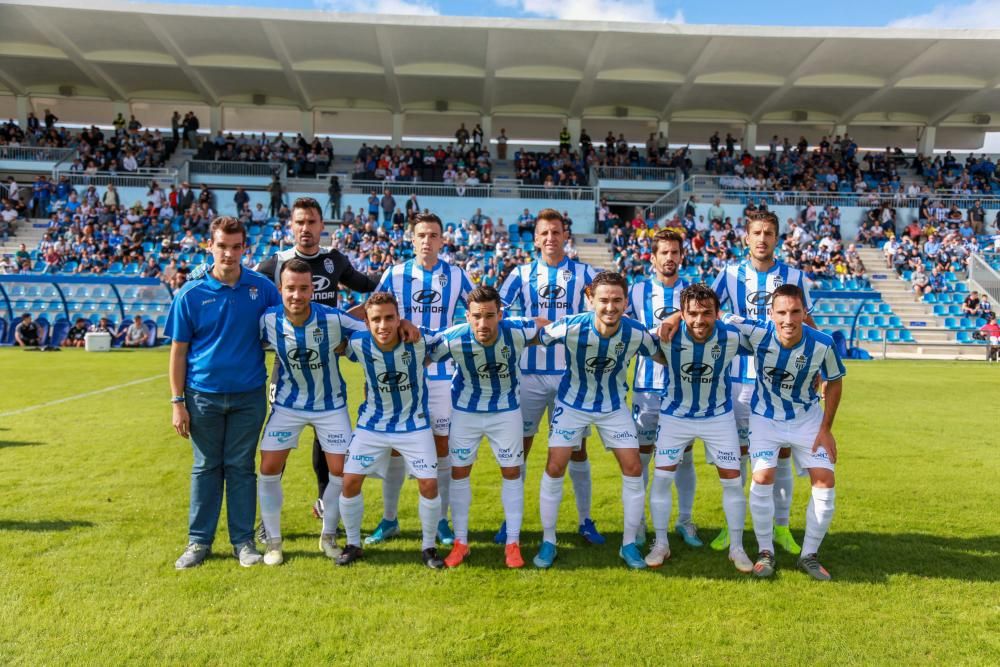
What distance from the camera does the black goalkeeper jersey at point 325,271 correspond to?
4742mm

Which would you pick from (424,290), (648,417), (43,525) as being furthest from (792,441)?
(43,525)

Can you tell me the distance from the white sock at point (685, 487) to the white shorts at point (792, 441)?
525 millimetres

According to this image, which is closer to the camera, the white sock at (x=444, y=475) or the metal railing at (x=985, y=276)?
the white sock at (x=444, y=475)

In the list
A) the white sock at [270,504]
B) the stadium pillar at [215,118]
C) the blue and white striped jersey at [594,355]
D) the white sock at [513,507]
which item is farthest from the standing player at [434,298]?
the stadium pillar at [215,118]

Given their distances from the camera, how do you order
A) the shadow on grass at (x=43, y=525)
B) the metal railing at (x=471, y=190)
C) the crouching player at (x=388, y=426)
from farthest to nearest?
the metal railing at (x=471, y=190) < the shadow on grass at (x=43, y=525) < the crouching player at (x=388, y=426)

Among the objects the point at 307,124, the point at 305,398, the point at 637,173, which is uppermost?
the point at 307,124

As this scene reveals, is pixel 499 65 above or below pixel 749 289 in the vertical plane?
above

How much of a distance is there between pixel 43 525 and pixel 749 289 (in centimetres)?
502

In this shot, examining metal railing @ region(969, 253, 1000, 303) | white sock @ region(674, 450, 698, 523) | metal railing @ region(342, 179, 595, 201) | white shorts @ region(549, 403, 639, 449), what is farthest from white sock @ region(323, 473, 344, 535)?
metal railing @ region(969, 253, 1000, 303)

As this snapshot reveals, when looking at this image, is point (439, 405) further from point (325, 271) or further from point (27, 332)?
point (27, 332)

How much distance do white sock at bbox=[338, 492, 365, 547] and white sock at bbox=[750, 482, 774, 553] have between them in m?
2.32

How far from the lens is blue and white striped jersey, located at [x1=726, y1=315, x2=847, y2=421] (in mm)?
4070

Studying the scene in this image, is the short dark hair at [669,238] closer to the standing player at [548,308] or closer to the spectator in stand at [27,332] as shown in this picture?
the standing player at [548,308]

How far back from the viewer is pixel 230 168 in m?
27.1
